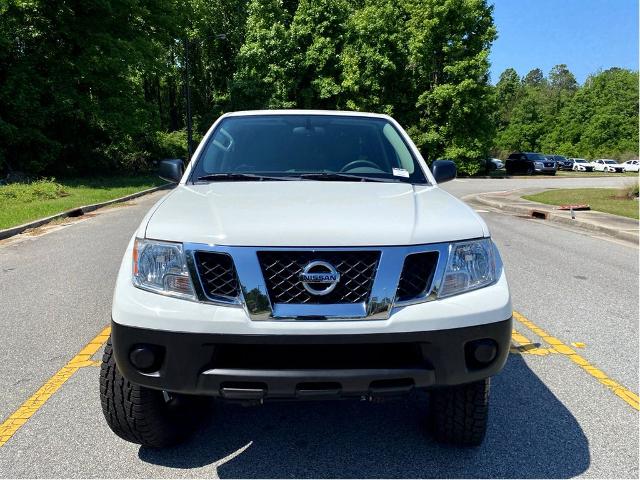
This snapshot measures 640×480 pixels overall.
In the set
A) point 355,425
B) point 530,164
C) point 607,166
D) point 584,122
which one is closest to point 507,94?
point 584,122

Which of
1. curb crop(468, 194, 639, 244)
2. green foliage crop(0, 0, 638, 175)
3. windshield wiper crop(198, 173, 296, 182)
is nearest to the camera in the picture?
windshield wiper crop(198, 173, 296, 182)

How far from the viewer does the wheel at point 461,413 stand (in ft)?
8.25

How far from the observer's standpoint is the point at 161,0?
925 inches

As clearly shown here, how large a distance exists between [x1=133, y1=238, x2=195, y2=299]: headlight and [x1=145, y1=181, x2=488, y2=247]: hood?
0.06 meters

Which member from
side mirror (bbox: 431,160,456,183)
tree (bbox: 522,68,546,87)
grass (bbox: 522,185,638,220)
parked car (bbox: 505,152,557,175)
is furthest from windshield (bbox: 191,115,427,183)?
tree (bbox: 522,68,546,87)

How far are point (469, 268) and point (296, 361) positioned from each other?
878 mm

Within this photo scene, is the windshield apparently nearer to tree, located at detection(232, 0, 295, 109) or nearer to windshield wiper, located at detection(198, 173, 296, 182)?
windshield wiper, located at detection(198, 173, 296, 182)

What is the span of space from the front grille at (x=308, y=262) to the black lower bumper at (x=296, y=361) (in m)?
0.16

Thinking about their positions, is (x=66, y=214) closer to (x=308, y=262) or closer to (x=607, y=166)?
(x=308, y=262)

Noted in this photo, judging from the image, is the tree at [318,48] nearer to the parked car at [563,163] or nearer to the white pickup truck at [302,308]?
the parked car at [563,163]

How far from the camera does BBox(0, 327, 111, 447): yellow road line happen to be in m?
2.91

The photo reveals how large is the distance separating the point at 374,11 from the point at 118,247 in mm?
28149

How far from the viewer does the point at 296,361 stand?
7.04 ft

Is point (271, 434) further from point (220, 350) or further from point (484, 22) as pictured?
point (484, 22)
